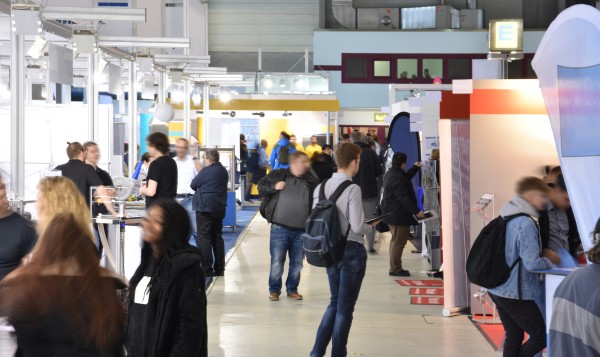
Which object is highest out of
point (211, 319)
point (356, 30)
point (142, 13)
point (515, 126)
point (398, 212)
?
point (356, 30)

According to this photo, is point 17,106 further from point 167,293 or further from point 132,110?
point 167,293

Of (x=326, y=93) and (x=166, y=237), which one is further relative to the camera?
(x=326, y=93)

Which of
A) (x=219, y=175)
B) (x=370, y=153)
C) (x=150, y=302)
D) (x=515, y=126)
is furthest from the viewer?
(x=370, y=153)

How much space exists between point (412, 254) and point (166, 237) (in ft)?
33.0

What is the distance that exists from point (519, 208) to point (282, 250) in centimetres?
379

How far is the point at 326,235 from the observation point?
6039 millimetres

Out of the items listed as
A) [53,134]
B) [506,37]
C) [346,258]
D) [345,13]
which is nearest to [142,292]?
[346,258]

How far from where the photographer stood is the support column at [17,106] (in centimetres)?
935

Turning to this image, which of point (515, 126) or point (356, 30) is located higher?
point (356, 30)

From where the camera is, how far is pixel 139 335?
3566 mm

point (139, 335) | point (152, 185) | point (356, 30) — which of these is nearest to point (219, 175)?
point (152, 185)

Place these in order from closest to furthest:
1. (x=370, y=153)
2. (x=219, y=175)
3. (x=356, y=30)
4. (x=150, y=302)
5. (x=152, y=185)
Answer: (x=150, y=302)
(x=152, y=185)
(x=219, y=175)
(x=370, y=153)
(x=356, y=30)

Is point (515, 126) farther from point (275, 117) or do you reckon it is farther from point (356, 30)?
point (356, 30)

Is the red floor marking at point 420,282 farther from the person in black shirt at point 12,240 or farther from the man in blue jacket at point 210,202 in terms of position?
the person in black shirt at point 12,240
